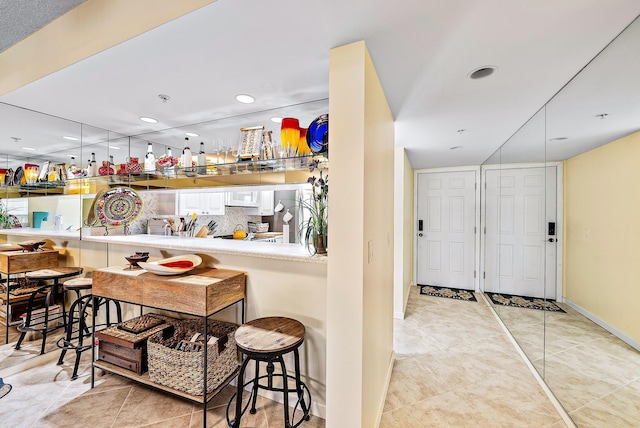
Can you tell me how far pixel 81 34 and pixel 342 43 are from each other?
1.56 m

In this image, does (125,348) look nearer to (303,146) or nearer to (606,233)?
(303,146)

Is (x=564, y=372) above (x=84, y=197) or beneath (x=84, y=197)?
beneath

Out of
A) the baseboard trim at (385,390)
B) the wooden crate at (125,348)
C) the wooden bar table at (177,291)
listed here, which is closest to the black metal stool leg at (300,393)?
the baseboard trim at (385,390)

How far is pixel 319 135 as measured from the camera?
1.66m

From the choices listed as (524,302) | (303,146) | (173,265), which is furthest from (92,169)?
(524,302)

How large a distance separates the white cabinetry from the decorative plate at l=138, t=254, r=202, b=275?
2.02 m

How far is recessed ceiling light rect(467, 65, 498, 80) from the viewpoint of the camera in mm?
1646

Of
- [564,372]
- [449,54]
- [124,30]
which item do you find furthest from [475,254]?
[124,30]

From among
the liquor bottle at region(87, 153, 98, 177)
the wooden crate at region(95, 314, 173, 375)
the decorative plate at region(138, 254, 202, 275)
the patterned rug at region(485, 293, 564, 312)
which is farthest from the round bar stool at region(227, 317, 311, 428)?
the liquor bottle at region(87, 153, 98, 177)

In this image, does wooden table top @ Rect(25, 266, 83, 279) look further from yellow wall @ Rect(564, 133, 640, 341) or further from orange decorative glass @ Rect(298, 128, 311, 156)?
yellow wall @ Rect(564, 133, 640, 341)

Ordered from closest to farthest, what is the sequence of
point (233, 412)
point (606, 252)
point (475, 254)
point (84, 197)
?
1. point (606, 252)
2. point (233, 412)
3. point (84, 197)
4. point (475, 254)

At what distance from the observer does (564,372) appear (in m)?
1.84

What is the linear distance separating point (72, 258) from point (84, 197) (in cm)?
84

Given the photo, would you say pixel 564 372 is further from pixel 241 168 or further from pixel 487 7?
pixel 241 168
